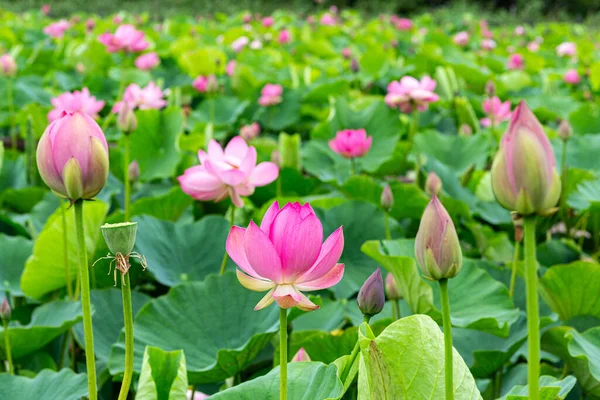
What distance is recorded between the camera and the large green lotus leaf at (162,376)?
1.99 feet

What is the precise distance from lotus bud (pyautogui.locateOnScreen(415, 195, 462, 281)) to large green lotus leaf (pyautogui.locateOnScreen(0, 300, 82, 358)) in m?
0.54

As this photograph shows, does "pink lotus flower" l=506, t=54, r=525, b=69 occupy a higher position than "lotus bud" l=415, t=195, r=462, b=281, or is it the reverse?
"lotus bud" l=415, t=195, r=462, b=281

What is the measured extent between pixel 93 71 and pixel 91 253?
1790 millimetres

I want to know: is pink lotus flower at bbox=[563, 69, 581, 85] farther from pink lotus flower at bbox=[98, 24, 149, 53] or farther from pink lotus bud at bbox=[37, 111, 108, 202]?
pink lotus bud at bbox=[37, 111, 108, 202]

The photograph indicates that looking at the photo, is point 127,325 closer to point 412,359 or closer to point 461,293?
point 412,359

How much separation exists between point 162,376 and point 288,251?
18cm

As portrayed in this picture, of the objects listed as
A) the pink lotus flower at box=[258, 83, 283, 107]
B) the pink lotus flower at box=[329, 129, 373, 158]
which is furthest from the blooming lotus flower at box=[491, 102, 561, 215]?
the pink lotus flower at box=[258, 83, 283, 107]

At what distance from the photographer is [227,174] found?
1.03 m

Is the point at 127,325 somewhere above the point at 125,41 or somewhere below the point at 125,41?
above

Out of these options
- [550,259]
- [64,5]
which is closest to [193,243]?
[550,259]

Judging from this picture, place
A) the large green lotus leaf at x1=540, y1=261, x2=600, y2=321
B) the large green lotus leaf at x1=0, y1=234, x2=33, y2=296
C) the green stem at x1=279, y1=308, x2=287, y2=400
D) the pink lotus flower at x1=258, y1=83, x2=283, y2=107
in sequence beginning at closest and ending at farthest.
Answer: the green stem at x1=279, y1=308, x2=287, y2=400 → the large green lotus leaf at x1=540, y1=261, x2=600, y2=321 → the large green lotus leaf at x1=0, y1=234, x2=33, y2=296 → the pink lotus flower at x1=258, y1=83, x2=283, y2=107

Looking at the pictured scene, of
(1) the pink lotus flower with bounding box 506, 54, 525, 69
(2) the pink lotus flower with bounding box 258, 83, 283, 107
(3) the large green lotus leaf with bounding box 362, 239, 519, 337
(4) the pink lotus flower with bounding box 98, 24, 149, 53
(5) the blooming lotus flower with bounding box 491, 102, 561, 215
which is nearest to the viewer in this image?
(5) the blooming lotus flower with bounding box 491, 102, 561, 215

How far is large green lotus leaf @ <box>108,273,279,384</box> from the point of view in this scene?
939 millimetres

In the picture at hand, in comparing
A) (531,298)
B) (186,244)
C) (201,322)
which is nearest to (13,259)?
(186,244)
